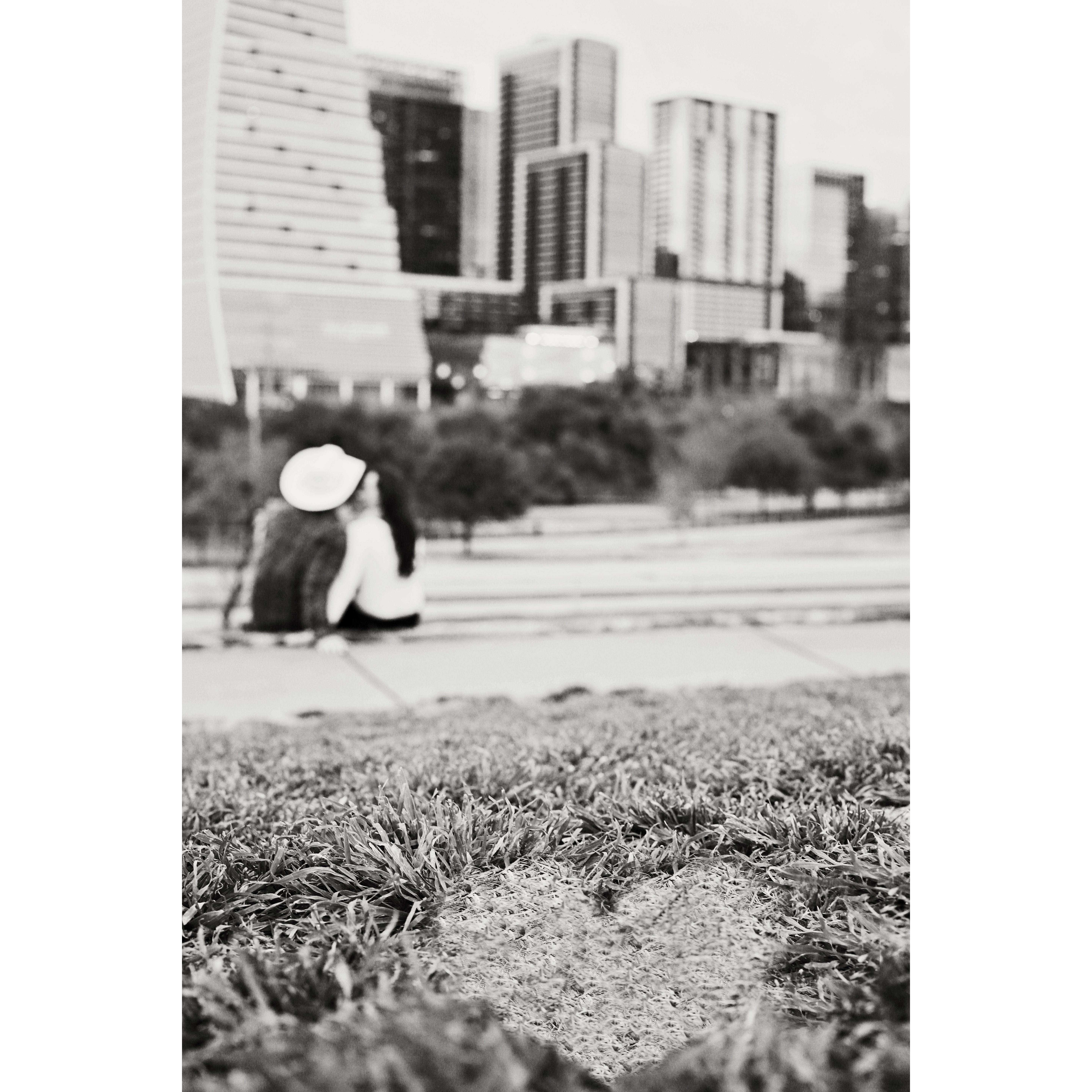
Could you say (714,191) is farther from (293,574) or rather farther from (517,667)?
(293,574)

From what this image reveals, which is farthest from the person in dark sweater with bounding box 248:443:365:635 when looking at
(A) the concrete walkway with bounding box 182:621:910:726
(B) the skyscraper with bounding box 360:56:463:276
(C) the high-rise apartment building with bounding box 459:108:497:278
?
(C) the high-rise apartment building with bounding box 459:108:497:278

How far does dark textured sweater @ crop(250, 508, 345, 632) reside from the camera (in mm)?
6949

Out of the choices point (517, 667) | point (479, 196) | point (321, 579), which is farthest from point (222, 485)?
point (479, 196)

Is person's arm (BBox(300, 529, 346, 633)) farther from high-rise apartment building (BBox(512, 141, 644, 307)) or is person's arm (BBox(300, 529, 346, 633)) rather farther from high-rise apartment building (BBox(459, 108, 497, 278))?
high-rise apartment building (BBox(512, 141, 644, 307))

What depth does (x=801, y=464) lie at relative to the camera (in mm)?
9305

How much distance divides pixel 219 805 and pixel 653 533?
576cm

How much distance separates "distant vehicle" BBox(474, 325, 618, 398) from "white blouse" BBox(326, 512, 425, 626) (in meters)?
1.61

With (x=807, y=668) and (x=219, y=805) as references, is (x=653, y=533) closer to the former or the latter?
(x=807, y=668)

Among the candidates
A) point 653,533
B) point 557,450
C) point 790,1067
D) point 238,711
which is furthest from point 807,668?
point 790,1067

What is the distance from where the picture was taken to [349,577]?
22.6ft

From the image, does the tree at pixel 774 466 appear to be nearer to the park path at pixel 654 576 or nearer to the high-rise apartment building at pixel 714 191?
the park path at pixel 654 576

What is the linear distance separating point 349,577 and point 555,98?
3376 millimetres

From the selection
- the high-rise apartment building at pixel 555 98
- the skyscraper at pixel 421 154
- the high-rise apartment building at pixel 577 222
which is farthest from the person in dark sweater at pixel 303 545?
the high-rise apartment building at pixel 555 98

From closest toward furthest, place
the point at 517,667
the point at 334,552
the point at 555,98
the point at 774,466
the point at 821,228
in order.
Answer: the point at 334,552 < the point at 517,667 < the point at 555,98 < the point at 821,228 < the point at 774,466
